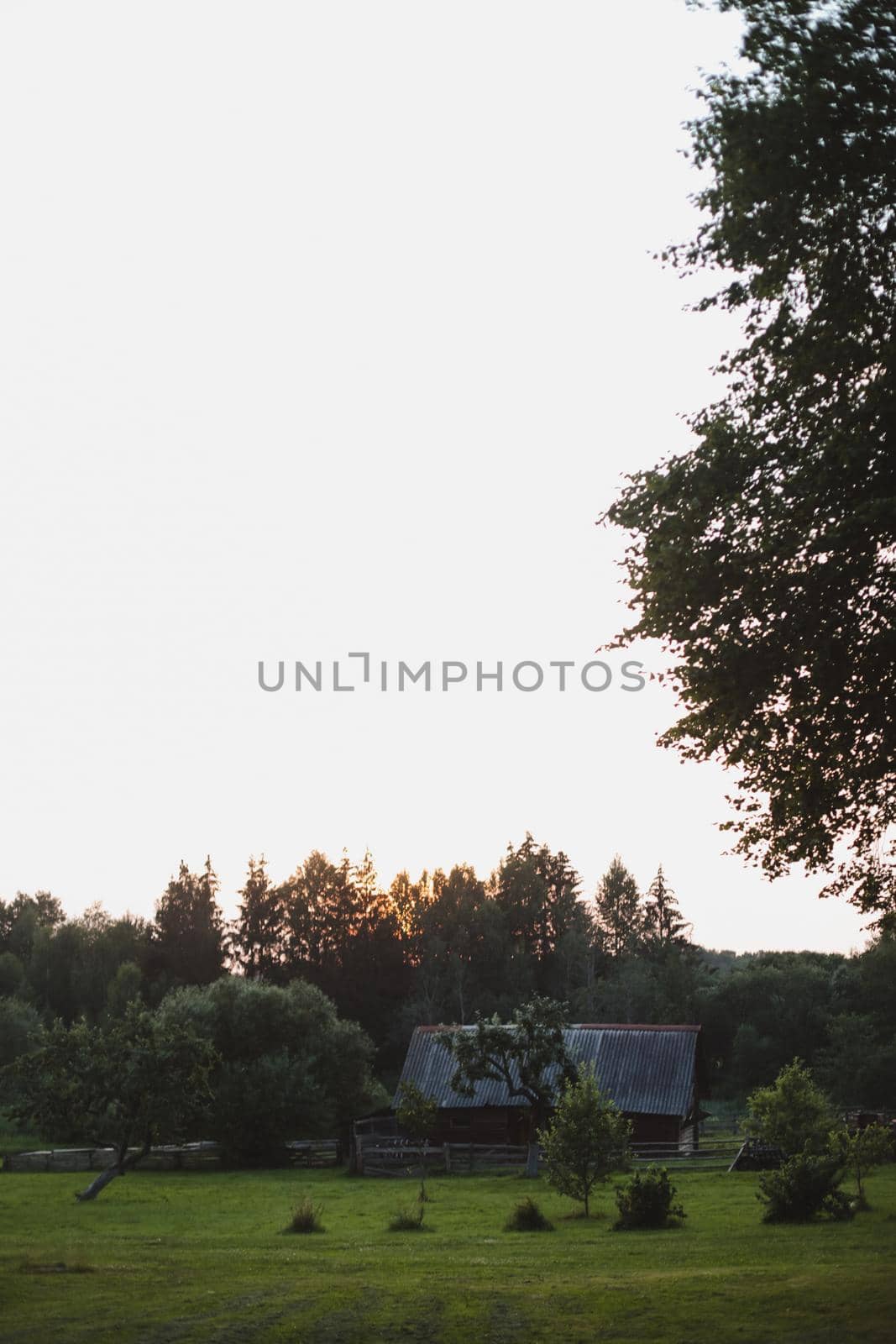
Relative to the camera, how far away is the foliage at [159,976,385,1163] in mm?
53281

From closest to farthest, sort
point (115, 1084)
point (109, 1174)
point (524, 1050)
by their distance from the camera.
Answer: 1. point (109, 1174)
2. point (115, 1084)
3. point (524, 1050)

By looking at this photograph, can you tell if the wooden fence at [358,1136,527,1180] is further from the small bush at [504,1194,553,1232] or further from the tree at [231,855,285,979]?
the tree at [231,855,285,979]

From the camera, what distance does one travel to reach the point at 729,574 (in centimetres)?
1571

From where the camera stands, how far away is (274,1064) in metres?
54.8

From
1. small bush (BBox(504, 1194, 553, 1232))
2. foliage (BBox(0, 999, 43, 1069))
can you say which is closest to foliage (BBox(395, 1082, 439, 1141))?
small bush (BBox(504, 1194, 553, 1232))

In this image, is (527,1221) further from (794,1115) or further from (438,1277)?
(438,1277)

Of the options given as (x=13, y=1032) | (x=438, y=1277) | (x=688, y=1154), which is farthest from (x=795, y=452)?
(x=13, y=1032)

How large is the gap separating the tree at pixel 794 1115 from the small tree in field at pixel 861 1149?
2.08 feet

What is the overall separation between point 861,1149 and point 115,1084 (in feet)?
78.1

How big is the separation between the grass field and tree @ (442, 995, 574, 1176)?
8294 millimetres

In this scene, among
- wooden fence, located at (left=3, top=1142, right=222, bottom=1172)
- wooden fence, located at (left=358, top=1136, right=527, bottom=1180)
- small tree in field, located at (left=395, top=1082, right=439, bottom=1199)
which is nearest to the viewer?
small tree in field, located at (left=395, top=1082, right=439, bottom=1199)

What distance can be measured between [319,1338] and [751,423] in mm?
12728

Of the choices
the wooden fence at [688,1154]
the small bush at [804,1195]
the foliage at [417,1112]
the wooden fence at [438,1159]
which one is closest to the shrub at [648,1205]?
the small bush at [804,1195]

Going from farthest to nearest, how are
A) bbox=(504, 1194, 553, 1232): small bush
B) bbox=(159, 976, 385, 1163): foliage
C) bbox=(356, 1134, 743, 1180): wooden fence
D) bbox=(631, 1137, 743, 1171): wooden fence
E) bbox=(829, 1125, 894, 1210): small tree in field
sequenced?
1. bbox=(159, 976, 385, 1163): foliage
2. bbox=(356, 1134, 743, 1180): wooden fence
3. bbox=(631, 1137, 743, 1171): wooden fence
4. bbox=(829, 1125, 894, 1210): small tree in field
5. bbox=(504, 1194, 553, 1232): small bush
